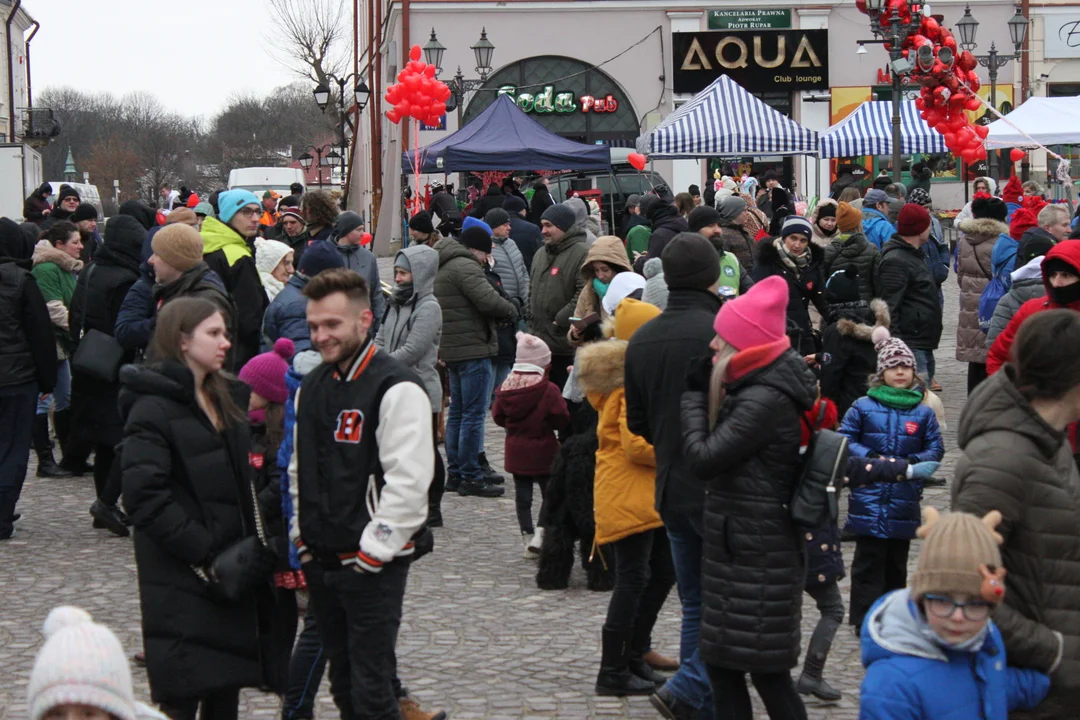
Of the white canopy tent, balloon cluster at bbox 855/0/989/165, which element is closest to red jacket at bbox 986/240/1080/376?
balloon cluster at bbox 855/0/989/165

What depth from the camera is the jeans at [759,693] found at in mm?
4547

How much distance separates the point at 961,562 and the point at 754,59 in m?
34.5

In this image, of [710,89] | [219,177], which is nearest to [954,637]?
[710,89]

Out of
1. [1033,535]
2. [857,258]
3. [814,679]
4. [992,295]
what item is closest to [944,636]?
[1033,535]

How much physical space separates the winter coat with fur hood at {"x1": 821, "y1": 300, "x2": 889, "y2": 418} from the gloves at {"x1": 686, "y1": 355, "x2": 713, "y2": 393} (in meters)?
4.88

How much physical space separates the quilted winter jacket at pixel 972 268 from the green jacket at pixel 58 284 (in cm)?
713

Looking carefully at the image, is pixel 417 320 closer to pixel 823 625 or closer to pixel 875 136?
pixel 823 625

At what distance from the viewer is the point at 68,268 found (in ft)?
36.2

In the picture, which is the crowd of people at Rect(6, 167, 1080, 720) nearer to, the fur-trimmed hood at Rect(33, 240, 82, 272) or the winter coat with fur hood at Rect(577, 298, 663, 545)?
the winter coat with fur hood at Rect(577, 298, 663, 545)

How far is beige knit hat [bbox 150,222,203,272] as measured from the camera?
24.5 feet

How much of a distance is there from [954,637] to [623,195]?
22.2m

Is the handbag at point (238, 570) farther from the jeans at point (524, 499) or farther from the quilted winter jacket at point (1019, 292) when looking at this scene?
the quilted winter jacket at point (1019, 292)

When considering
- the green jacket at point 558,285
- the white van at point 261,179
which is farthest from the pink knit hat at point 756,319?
the white van at point 261,179

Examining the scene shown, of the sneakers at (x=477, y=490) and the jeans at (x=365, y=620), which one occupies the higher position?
the jeans at (x=365, y=620)
